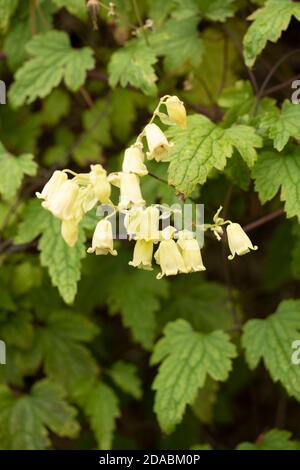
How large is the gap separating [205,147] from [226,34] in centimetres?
106

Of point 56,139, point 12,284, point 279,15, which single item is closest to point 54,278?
point 12,284

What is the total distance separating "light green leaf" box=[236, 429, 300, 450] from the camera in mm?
2387

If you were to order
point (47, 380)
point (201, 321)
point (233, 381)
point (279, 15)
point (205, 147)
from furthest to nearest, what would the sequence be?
1. point (233, 381)
2. point (201, 321)
3. point (47, 380)
4. point (279, 15)
5. point (205, 147)

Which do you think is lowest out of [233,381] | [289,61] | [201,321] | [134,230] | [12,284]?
[233,381]

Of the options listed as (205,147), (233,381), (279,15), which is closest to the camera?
(205,147)

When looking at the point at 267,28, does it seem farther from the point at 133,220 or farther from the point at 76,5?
the point at 133,220

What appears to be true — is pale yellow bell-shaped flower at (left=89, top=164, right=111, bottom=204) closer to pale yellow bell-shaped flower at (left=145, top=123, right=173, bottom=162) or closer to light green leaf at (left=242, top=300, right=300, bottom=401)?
pale yellow bell-shaped flower at (left=145, top=123, right=173, bottom=162)

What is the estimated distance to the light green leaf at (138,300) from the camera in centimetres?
283

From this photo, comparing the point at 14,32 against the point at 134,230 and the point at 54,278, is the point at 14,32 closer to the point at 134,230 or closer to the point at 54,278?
the point at 54,278

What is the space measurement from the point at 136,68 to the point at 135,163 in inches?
30.1

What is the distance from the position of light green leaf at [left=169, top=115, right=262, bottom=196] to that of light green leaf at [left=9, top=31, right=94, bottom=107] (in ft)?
1.90

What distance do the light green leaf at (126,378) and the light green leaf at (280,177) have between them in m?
1.11

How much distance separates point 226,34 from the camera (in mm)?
2809

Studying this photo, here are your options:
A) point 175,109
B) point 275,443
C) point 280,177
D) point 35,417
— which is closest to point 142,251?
point 175,109
